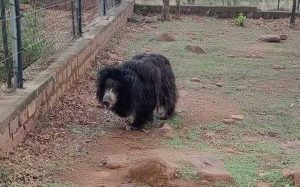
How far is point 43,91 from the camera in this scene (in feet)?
17.5

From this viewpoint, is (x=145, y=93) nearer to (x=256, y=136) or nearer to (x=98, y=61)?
(x=256, y=136)

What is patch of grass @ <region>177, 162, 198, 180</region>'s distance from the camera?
161 inches

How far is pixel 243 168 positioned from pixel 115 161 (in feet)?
3.47

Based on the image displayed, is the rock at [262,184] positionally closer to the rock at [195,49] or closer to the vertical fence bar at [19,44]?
the vertical fence bar at [19,44]

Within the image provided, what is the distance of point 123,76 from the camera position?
5.23 m

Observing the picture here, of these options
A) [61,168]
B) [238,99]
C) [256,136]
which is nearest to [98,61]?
[238,99]

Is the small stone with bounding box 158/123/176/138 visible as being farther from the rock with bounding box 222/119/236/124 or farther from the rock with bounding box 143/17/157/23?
the rock with bounding box 143/17/157/23

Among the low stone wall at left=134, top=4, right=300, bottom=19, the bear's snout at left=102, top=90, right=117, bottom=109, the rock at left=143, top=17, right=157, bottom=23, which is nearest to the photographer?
→ the bear's snout at left=102, top=90, right=117, bottom=109

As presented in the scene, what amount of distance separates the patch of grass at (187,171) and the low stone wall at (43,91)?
1.41 metres

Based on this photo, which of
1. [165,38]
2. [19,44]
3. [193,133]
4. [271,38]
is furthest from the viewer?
[271,38]

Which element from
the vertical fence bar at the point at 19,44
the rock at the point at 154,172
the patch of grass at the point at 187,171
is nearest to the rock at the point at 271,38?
the vertical fence bar at the point at 19,44

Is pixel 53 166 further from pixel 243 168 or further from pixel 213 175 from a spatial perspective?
pixel 243 168

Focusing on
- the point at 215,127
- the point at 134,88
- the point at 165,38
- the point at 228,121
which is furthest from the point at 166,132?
the point at 165,38

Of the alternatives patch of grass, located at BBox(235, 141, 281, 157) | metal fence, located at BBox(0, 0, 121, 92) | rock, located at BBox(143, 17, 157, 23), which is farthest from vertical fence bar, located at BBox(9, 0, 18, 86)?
rock, located at BBox(143, 17, 157, 23)
